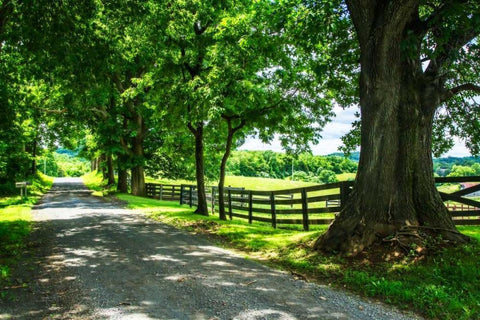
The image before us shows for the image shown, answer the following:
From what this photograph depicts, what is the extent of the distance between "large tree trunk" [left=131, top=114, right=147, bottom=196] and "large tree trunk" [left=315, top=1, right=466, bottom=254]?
66.8ft

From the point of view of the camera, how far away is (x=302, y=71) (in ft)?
41.1

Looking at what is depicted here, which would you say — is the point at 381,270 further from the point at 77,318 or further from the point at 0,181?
the point at 0,181

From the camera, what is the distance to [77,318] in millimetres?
4090

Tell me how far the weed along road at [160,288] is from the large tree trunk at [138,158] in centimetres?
1675

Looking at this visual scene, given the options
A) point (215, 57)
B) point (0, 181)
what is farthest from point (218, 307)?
point (0, 181)

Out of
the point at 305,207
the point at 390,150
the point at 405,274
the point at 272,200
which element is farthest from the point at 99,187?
the point at 405,274

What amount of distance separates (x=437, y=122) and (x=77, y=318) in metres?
11.9

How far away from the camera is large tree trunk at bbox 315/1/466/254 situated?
650cm

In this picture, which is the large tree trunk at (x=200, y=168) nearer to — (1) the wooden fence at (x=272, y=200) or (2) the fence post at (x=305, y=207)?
(1) the wooden fence at (x=272, y=200)

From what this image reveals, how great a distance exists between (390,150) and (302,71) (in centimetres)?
660

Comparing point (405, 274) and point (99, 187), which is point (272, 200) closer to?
point (405, 274)

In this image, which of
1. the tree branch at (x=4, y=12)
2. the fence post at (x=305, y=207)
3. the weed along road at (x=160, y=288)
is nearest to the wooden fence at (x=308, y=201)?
the fence post at (x=305, y=207)

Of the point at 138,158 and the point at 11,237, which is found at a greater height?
the point at 138,158

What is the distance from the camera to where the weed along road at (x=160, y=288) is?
4.30m
